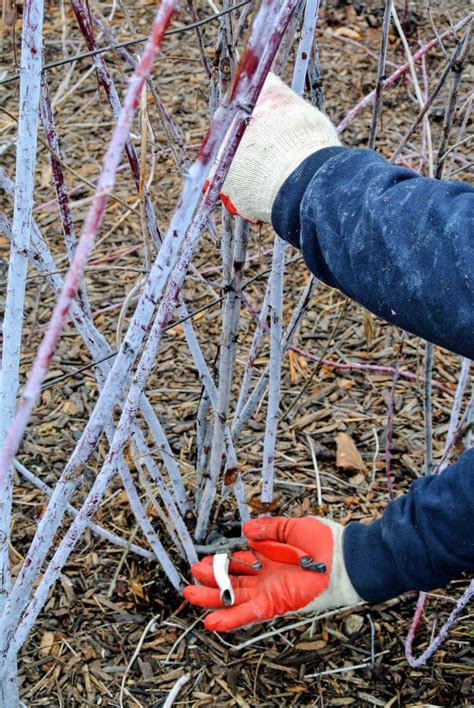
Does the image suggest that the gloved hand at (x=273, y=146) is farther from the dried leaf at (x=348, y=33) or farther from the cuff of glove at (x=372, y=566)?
the dried leaf at (x=348, y=33)

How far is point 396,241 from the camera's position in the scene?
1.09 metres

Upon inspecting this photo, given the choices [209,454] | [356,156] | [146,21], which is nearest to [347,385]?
[209,454]

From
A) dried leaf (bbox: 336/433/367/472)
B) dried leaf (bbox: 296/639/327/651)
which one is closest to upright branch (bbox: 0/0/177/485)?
dried leaf (bbox: 296/639/327/651)

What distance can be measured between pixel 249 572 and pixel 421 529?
0.46m

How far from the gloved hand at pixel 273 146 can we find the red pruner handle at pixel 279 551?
0.80m

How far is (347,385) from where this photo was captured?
230 cm

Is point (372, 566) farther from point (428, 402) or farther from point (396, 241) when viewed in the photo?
point (396, 241)

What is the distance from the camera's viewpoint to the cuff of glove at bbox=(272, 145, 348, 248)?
3.99ft

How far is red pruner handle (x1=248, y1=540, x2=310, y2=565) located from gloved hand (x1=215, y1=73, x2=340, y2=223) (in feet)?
2.63

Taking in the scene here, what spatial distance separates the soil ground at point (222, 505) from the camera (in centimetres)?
164

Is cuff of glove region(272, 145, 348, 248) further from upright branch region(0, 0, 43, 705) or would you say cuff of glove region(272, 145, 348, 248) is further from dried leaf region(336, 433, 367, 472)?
dried leaf region(336, 433, 367, 472)

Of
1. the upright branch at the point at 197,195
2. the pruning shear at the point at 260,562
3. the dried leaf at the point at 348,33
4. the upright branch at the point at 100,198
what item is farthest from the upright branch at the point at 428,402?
the dried leaf at the point at 348,33

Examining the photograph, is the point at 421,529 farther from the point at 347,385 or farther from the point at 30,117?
the point at 30,117

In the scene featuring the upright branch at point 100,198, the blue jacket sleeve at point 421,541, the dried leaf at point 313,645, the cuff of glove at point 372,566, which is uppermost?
the upright branch at point 100,198
